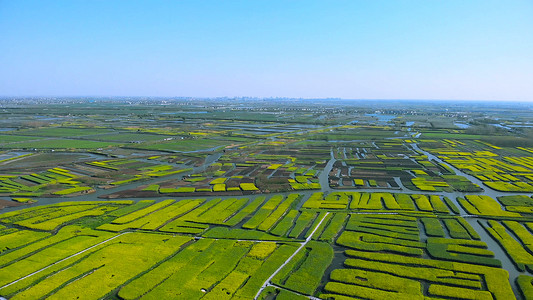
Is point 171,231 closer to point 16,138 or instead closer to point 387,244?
point 387,244

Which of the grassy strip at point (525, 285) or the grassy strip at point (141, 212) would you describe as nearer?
the grassy strip at point (525, 285)

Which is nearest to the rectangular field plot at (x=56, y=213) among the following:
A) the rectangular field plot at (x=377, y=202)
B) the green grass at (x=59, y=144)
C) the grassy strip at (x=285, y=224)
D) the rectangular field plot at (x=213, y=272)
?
the rectangular field plot at (x=213, y=272)

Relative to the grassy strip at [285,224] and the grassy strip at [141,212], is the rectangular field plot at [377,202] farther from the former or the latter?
the grassy strip at [141,212]

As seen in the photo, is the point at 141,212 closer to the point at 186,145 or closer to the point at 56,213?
the point at 56,213

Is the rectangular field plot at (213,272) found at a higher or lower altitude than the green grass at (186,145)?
lower

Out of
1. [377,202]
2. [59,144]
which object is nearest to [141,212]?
[377,202]

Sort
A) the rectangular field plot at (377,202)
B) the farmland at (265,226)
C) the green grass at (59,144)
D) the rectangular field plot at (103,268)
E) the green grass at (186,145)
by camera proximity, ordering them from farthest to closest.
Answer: the green grass at (186,145) < the green grass at (59,144) < the rectangular field plot at (377,202) < the farmland at (265,226) < the rectangular field plot at (103,268)

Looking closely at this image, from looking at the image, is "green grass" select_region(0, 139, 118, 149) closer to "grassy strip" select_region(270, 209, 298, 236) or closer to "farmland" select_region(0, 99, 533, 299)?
"farmland" select_region(0, 99, 533, 299)

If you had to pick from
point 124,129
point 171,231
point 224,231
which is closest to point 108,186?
point 171,231
